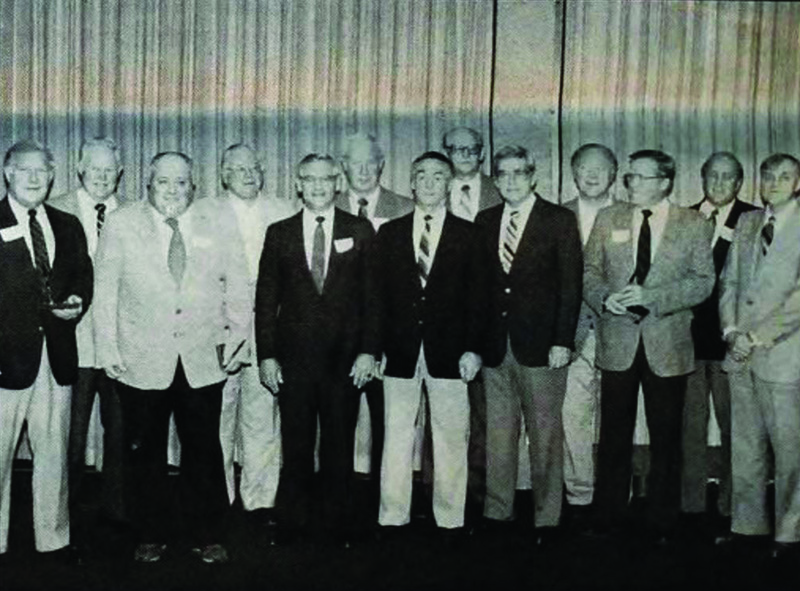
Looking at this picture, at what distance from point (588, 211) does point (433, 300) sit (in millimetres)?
837

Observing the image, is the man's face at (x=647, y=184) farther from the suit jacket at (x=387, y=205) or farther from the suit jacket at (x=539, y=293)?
the suit jacket at (x=387, y=205)

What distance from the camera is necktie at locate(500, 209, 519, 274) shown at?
457 centimetres

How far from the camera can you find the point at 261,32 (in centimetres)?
488

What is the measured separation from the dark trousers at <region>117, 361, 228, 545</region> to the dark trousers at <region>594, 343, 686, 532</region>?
1.65 m

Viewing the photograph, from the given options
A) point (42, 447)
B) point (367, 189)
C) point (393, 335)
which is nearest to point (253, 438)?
point (393, 335)

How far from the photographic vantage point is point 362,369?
176 inches

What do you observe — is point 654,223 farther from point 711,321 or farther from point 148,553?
point 148,553

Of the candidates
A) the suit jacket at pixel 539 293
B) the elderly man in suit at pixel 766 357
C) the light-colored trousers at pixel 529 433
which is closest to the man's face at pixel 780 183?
the elderly man in suit at pixel 766 357

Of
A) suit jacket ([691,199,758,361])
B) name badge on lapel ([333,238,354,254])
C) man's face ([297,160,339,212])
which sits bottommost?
suit jacket ([691,199,758,361])

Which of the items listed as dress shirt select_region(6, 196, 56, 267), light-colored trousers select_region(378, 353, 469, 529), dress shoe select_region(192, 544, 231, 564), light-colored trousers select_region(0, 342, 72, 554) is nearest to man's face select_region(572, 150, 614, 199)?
light-colored trousers select_region(378, 353, 469, 529)

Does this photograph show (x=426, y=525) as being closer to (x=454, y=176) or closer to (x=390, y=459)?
(x=390, y=459)

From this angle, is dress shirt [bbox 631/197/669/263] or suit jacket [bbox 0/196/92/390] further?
dress shirt [bbox 631/197/669/263]

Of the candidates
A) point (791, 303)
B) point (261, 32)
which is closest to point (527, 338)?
point (791, 303)

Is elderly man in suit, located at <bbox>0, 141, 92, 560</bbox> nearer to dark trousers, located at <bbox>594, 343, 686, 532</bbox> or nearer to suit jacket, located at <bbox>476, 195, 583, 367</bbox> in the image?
suit jacket, located at <bbox>476, 195, 583, 367</bbox>
